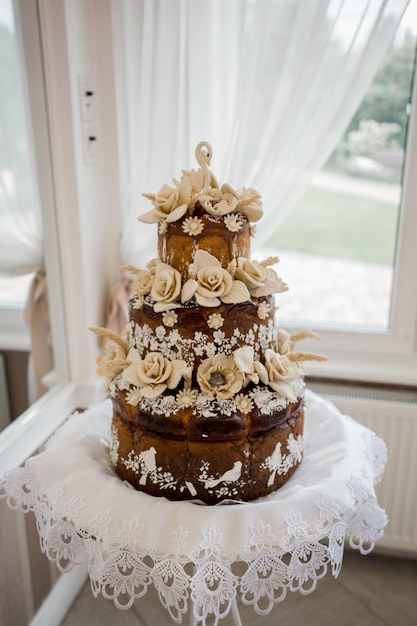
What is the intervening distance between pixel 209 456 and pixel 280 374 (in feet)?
0.72

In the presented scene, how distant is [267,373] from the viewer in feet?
3.65

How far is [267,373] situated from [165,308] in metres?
0.25

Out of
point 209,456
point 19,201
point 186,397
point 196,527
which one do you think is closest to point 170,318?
point 186,397

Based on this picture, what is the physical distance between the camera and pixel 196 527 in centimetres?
99

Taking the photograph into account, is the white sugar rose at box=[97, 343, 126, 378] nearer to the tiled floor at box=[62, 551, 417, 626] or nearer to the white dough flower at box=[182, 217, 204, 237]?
the white dough flower at box=[182, 217, 204, 237]

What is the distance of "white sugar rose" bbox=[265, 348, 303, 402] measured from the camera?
1103 millimetres

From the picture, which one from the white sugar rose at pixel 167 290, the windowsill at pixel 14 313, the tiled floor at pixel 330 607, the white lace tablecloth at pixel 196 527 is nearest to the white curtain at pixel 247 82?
the windowsill at pixel 14 313

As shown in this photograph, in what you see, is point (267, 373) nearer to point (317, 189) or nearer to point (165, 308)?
point (165, 308)

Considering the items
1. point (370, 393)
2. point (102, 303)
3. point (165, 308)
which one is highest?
point (165, 308)

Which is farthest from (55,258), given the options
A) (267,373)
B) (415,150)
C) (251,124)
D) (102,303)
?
(415,150)

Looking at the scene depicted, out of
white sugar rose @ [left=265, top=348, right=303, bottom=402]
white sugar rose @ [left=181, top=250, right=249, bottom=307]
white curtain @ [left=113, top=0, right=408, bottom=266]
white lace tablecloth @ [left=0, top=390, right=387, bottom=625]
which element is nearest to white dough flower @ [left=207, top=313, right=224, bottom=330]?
white sugar rose @ [left=181, top=250, right=249, bottom=307]

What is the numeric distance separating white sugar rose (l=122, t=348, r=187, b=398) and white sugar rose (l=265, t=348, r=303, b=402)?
0.58ft

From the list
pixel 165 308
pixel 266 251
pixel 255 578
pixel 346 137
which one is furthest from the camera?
pixel 266 251

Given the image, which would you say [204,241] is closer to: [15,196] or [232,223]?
[232,223]
